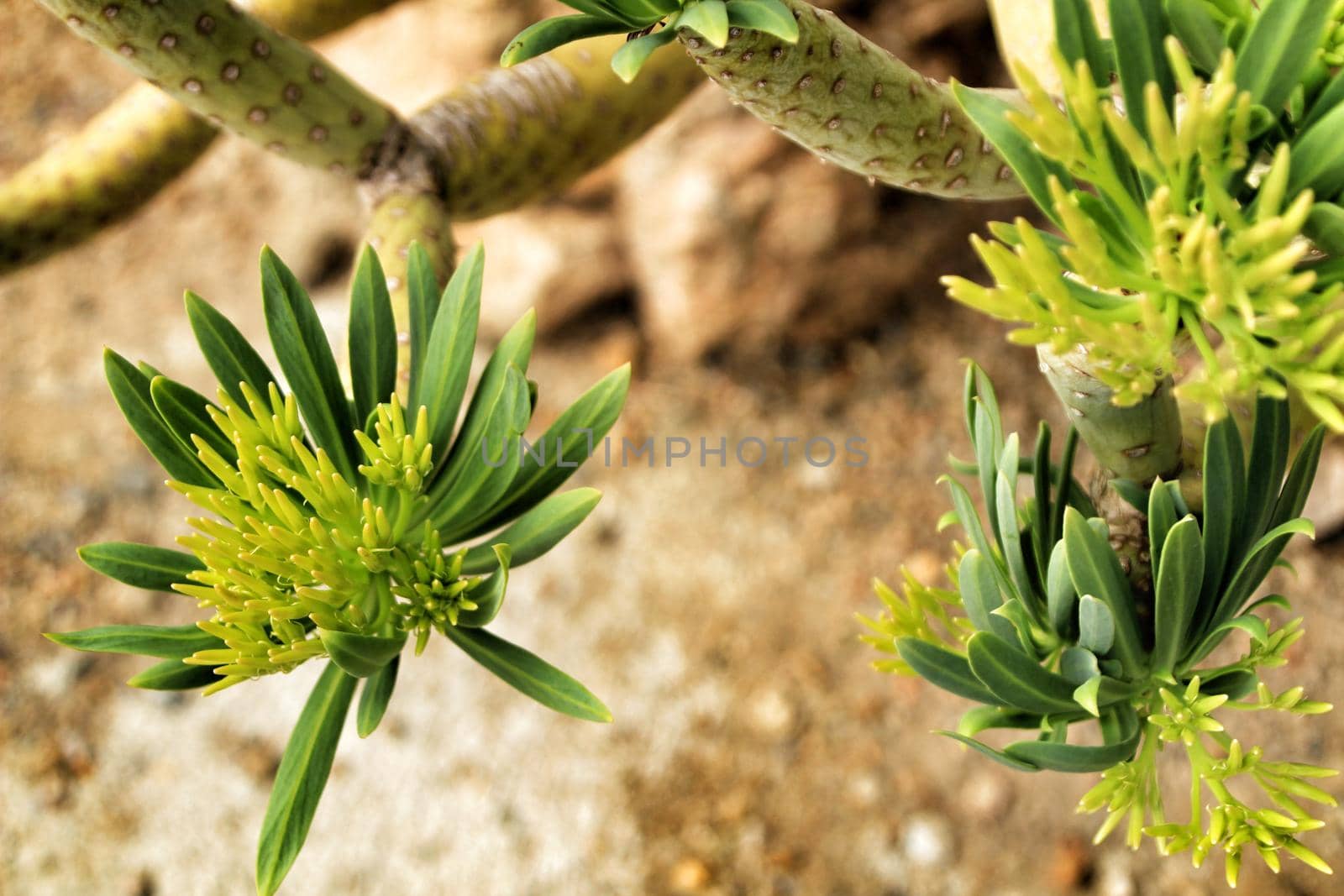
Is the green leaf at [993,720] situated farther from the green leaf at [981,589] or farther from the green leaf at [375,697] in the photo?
the green leaf at [375,697]

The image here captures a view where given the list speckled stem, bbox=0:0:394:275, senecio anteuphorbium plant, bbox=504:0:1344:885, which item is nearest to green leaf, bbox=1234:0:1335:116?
senecio anteuphorbium plant, bbox=504:0:1344:885

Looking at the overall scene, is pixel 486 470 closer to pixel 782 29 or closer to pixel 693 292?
pixel 782 29

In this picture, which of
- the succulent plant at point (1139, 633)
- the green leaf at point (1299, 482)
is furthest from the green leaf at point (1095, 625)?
the green leaf at point (1299, 482)

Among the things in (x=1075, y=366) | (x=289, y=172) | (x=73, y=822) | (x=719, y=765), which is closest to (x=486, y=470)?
(x=1075, y=366)

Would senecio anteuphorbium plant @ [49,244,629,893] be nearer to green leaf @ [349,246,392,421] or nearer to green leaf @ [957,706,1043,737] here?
green leaf @ [349,246,392,421]

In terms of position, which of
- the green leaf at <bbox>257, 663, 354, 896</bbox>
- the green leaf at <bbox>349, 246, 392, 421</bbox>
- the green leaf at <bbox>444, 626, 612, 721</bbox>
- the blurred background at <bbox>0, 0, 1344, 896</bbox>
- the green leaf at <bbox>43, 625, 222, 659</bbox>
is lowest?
the blurred background at <bbox>0, 0, 1344, 896</bbox>
